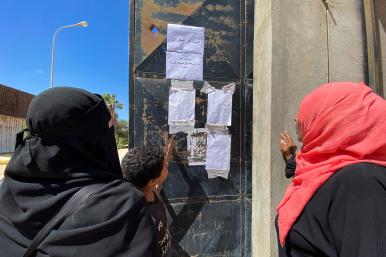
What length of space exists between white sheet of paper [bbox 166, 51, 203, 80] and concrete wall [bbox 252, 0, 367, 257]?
57cm

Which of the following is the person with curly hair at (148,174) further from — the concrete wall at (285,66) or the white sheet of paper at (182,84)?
the concrete wall at (285,66)

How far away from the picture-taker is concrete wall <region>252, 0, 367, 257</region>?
9.78 feet

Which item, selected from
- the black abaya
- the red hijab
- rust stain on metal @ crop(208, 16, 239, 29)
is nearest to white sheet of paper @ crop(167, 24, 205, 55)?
rust stain on metal @ crop(208, 16, 239, 29)

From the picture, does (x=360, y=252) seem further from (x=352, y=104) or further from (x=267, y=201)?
(x=267, y=201)

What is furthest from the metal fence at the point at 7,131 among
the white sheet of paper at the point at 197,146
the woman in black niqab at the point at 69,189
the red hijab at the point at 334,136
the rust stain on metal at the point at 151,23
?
the red hijab at the point at 334,136

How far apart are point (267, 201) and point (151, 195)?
116 cm

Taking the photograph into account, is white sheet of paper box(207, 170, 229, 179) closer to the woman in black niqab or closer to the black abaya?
the black abaya

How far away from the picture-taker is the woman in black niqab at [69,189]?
3.48ft

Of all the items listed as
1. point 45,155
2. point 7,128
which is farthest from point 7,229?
point 7,128

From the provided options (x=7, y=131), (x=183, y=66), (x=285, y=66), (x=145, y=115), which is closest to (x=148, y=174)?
(x=145, y=115)

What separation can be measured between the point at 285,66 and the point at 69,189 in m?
2.36

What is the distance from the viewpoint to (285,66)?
9.98 ft

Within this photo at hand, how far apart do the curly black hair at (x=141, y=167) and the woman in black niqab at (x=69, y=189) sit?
3.11ft

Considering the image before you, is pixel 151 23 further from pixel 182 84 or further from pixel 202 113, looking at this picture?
pixel 202 113
